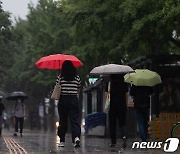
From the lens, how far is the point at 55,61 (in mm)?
14586

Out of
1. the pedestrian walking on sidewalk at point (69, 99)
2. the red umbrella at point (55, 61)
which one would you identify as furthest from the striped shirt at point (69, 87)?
the red umbrella at point (55, 61)

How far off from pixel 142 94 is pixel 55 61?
262 centimetres

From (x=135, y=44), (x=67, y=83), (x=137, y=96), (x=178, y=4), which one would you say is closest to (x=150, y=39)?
(x=135, y=44)

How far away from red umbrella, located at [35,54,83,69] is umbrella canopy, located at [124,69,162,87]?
53.4 inches

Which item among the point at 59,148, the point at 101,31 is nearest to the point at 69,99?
the point at 59,148

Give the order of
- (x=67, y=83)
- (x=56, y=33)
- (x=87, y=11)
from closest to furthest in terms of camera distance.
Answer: (x=67, y=83), (x=87, y=11), (x=56, y=33)

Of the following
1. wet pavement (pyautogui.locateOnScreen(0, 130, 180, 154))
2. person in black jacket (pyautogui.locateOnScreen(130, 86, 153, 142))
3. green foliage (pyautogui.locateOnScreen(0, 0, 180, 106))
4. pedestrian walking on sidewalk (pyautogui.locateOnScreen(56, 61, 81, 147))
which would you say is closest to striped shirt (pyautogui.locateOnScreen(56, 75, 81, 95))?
pedestrian walking on sidewalk (pyautogui.locateOnScreen(56, 61, 81, 147))

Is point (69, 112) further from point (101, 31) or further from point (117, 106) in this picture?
point (101, 31)

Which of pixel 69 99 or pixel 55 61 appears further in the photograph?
pixel 55 61

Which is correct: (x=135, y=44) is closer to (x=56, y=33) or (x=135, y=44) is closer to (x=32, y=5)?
(x=56, y=33)

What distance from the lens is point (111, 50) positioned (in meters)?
22.6

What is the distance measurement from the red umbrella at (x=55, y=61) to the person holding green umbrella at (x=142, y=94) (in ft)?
4.84

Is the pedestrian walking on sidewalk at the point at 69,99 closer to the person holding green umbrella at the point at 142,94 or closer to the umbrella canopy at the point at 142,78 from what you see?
the person holding green umbrella at the point at 142,94

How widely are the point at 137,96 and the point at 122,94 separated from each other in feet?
2.82
